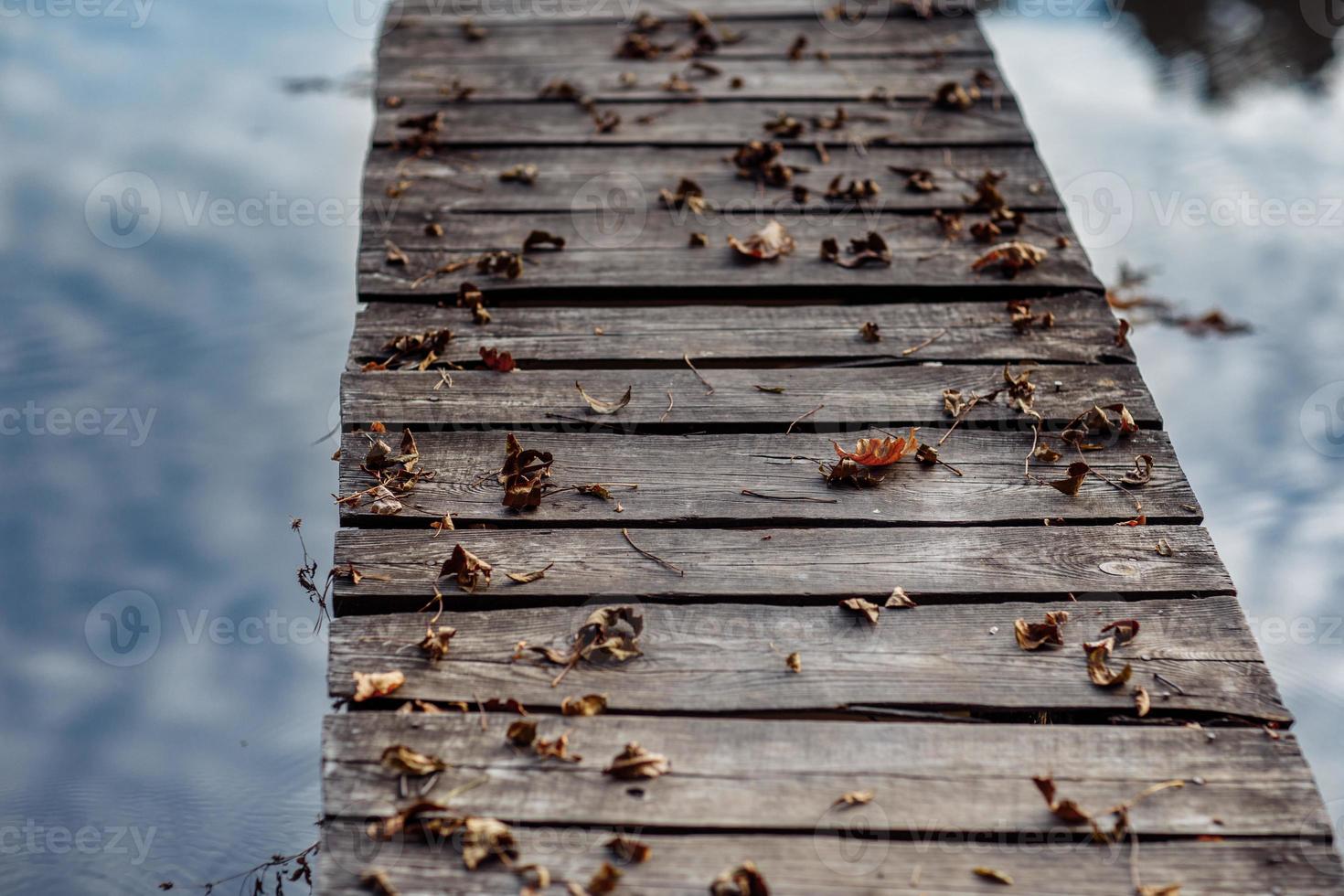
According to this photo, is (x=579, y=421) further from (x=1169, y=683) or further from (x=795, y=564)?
(x=1169, y=683)

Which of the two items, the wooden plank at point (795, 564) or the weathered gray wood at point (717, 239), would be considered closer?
the wooden plank at point (795, 564)

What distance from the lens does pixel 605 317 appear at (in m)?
3.01

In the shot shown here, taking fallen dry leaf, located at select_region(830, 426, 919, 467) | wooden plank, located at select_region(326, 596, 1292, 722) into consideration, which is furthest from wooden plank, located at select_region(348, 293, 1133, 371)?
wooden plank, located at select_region(326, 596, 1292, 722)

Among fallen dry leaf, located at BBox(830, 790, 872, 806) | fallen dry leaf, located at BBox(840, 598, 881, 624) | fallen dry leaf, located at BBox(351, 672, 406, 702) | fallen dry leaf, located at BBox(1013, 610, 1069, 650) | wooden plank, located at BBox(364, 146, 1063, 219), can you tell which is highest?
wooden plank, located at BBox(364, 146, 1063, 219)

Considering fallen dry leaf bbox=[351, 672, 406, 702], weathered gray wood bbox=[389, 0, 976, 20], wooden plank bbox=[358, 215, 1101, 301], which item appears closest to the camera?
fallen dry leaf bbox=[351, 672, 406, 702]

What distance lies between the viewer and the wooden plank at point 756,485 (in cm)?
241

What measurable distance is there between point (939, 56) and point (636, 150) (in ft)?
4.41

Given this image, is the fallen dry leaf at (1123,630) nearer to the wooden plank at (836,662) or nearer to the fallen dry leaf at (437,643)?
the wooden plank at (836,662)

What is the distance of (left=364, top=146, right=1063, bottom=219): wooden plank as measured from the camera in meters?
3.42

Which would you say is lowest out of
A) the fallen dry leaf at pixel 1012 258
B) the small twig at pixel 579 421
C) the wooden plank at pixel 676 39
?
the small twig at pixel 579 421

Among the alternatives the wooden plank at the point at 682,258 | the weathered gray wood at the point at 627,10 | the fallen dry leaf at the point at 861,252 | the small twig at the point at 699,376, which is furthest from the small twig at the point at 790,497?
the weathered gray wood at the point at 627,10

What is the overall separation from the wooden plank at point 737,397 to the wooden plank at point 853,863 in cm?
109

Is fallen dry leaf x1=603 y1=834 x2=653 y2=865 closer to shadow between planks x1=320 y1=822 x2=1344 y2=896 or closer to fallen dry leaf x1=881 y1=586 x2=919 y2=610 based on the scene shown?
shadow between planks x1=320 y1=822 x2=1344 y2=896

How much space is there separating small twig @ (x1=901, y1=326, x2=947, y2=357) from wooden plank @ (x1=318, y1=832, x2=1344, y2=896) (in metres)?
1.37
